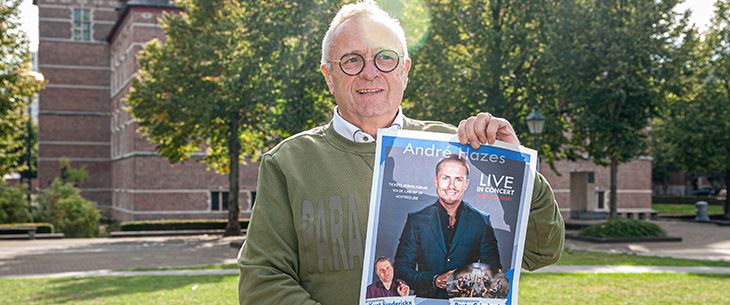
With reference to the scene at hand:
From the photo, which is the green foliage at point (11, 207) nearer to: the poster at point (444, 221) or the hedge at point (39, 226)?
the hedge at point (39, 226)

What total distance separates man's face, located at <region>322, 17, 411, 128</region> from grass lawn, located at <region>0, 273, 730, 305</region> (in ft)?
30.3

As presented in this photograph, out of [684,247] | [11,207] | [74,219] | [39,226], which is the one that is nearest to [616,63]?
[684,247]

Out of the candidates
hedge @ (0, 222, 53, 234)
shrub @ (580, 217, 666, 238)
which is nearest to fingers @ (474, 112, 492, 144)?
shrub @ (580, 217, 666, 238)

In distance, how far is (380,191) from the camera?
2.49 meters

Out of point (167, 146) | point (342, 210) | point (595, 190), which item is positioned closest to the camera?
point (342, 210)

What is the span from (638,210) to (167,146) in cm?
3062

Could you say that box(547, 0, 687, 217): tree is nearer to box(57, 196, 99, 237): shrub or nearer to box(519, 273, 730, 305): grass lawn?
box(519, 273, 730, 305): grass lawn

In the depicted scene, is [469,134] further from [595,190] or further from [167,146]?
[595,190]

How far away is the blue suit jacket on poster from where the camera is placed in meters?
2.49

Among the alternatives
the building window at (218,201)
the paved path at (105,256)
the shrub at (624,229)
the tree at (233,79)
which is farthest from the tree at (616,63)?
the building window at (218,201)

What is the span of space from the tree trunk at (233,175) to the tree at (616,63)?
11765 millimetres

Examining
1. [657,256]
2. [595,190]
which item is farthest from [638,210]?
[657,256]

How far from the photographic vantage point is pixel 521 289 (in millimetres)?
12898

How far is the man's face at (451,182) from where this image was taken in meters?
2.52
